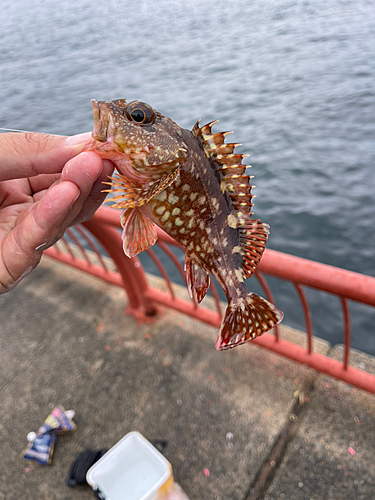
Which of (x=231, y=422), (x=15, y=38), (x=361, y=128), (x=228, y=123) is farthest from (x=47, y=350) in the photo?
(x=15, y=38)

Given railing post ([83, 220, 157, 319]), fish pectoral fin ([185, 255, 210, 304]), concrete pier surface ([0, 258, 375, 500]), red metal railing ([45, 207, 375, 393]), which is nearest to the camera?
fish pectoral fin ([185, 255, 210, 304])

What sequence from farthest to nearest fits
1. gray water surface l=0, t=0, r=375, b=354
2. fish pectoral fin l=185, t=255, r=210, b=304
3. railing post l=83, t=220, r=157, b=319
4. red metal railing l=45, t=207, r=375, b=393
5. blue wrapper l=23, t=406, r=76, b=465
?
gray water surface l=0, t=0, r=375, b=354 < railing post l=83, t=220, r=157, b=319 < blue wrapper l=23, t=406, r=76, b=465 < red metal railing l=45, t=207, r=375, b=393 < fish pectoral fin l=185, t=255, r=210, b=304

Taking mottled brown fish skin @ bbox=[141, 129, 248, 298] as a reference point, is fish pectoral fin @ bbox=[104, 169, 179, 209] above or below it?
above

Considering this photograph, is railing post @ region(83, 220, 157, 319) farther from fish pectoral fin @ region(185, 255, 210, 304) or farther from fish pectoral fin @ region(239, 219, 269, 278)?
fish pectoral fin @ region(239, 219, 269, 278)

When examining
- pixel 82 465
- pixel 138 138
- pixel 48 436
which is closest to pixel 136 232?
pixel 138 138

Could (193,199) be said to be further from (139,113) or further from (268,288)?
(268,288)

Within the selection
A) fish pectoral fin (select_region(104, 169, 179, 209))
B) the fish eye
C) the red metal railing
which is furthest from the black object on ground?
the fish eye

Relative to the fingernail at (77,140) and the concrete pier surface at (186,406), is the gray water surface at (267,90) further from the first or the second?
the fingernail at (77,140)
